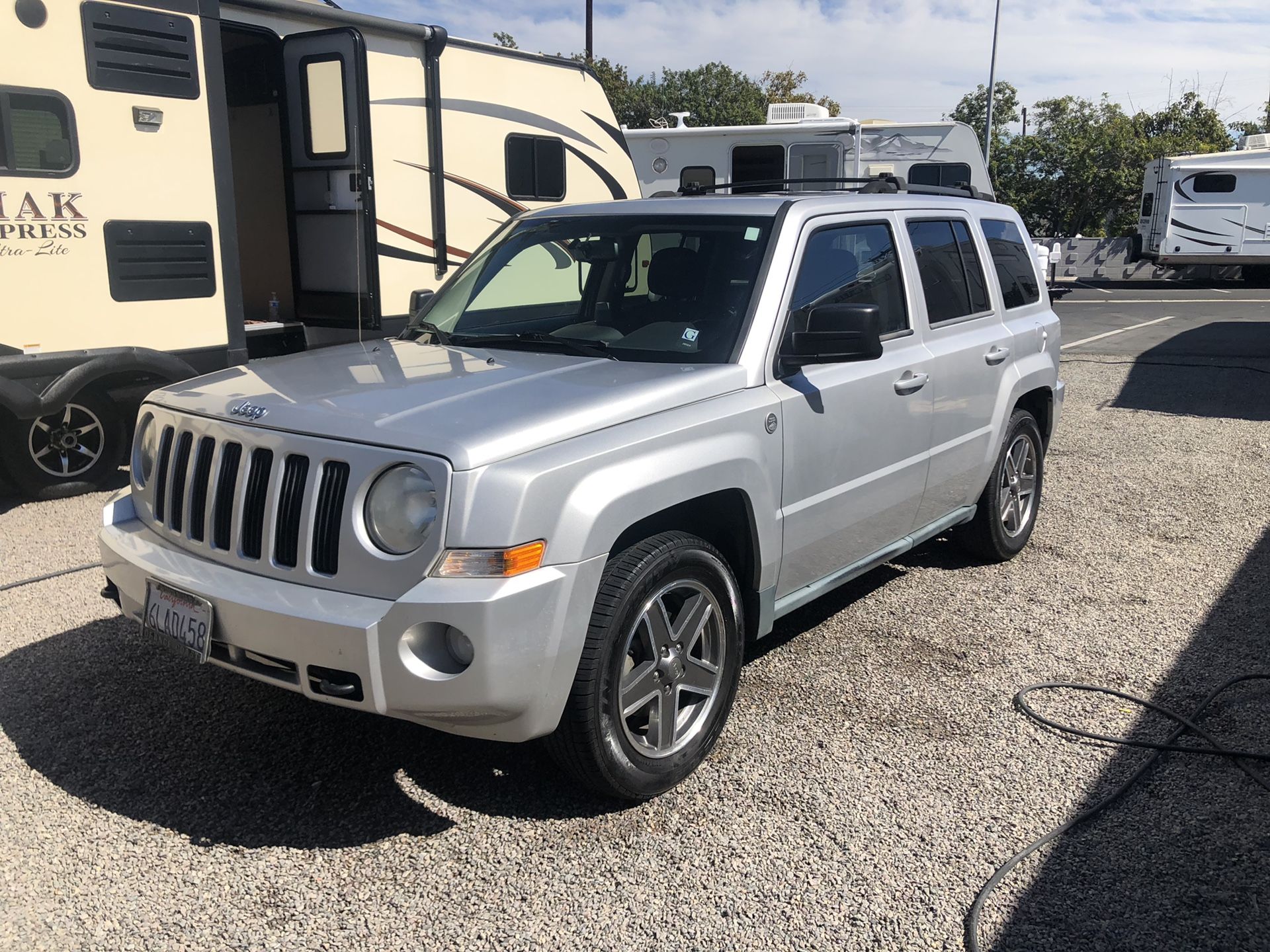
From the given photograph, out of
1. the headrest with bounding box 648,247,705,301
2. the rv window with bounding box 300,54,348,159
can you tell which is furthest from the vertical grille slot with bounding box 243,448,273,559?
the rv window with bounding box 300,54,348,159

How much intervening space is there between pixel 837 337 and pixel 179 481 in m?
2.20

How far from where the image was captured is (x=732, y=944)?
285 cm

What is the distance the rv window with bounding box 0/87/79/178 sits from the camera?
6199 millimetres

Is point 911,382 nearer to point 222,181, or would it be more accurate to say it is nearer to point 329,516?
point 329,516

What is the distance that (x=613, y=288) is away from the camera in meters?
4.37

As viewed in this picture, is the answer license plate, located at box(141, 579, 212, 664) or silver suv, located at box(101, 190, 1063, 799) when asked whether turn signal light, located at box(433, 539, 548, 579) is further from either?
license plate, located at box(141, 579, 212, 664)

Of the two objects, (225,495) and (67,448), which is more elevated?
(225,495)

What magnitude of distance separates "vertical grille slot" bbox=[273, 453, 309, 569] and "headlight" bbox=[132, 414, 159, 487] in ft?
2.60

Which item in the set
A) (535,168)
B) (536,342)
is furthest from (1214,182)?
(536,342)

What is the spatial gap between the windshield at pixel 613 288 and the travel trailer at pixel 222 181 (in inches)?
119

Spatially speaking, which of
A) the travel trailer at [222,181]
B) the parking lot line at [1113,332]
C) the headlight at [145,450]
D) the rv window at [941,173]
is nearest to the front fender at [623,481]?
the headlight at [145,450]

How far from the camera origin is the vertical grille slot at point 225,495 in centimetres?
331

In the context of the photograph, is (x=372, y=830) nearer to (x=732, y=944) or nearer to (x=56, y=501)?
(x=732, y=944)

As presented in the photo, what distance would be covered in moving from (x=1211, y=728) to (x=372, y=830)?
9.73ft
